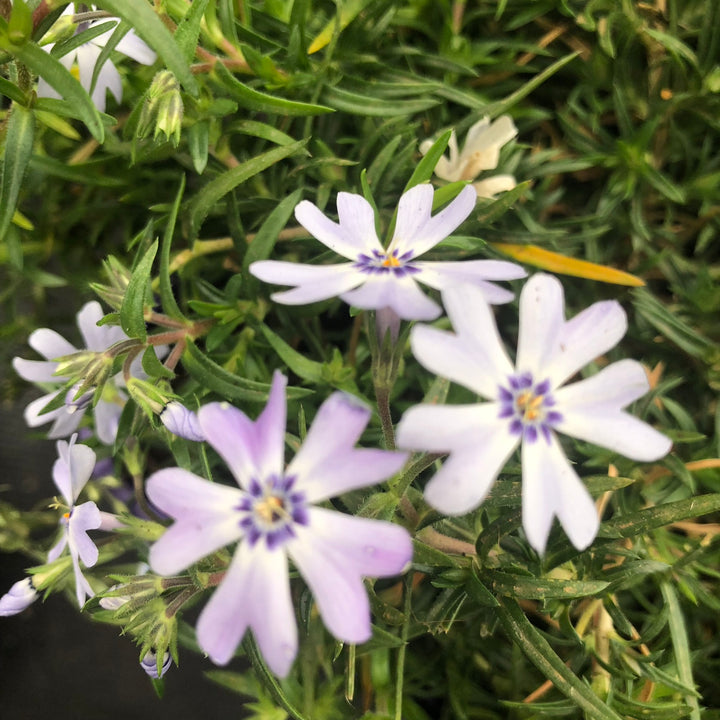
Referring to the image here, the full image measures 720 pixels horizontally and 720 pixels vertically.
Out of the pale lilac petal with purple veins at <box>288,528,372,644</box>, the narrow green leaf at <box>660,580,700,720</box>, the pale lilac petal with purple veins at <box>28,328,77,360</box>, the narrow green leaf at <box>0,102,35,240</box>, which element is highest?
the narrow green leaf at <box>0,102,35,240</box>

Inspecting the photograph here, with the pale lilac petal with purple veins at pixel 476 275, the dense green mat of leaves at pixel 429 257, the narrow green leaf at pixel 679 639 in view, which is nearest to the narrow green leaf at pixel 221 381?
the dense green mat of leaves at pixel 429 257

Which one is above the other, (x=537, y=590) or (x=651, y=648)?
(x=537, y=590)

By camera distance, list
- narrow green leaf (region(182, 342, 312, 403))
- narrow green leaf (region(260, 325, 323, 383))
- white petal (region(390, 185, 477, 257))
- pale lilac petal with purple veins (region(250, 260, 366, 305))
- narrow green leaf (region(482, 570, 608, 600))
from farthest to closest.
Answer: narrow green leaf (region(260, 325, 323, 383))
narrow green leaf (region(182, 342, 312, 403))
narrow green leaf (region(482, 570, 608, 600))
white petal (region(390, 185, 477, 257))
pale lilac petal with purple veins (region(250, 260, 366, 305))

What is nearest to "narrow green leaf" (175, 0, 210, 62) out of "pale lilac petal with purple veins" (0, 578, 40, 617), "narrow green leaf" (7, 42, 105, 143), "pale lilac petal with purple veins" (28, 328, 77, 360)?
"narrow green leaf" (7, 42, 105, 143)

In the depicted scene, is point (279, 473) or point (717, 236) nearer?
point (279, 473)

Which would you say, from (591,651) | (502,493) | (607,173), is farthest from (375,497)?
(607,173)

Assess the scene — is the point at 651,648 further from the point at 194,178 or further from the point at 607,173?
the point at 194,178

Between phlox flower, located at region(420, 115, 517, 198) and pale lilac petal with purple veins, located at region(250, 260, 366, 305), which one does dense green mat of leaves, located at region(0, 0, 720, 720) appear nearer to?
phlox flower, located at region(420, 115, 517, 198)
